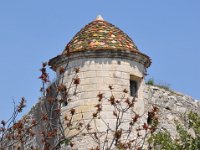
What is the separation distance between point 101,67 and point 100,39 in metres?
0.69

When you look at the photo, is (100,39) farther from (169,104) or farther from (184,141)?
(184,141)

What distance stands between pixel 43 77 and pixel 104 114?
176 inches

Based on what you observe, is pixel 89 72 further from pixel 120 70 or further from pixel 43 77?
pixel 43 77

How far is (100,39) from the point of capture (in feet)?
45.1

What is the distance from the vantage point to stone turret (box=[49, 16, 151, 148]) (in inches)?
518

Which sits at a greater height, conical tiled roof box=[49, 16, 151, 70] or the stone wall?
conical tiled roof box=[49, 16, 151, 70]

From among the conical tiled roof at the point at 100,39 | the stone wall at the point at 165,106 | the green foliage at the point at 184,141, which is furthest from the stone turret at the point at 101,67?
the green foliage at the point at 184,141

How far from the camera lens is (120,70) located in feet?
44.1

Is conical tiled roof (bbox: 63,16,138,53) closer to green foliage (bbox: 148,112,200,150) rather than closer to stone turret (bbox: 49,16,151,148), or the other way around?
stone turret (bbox: 49,16,151,148)

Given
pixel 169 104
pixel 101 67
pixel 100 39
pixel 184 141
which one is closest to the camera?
pixel 184 141

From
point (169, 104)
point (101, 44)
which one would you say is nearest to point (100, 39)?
point (101, 44)

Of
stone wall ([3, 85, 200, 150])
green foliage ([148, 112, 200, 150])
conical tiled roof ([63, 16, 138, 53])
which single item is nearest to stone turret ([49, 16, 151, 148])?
conical tiled roof ([63, 16, 138, 53])

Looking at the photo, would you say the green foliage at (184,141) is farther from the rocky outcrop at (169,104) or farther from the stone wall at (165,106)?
the rocky outcrop at (169,104)

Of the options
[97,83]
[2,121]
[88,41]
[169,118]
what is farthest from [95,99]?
[2,121]
